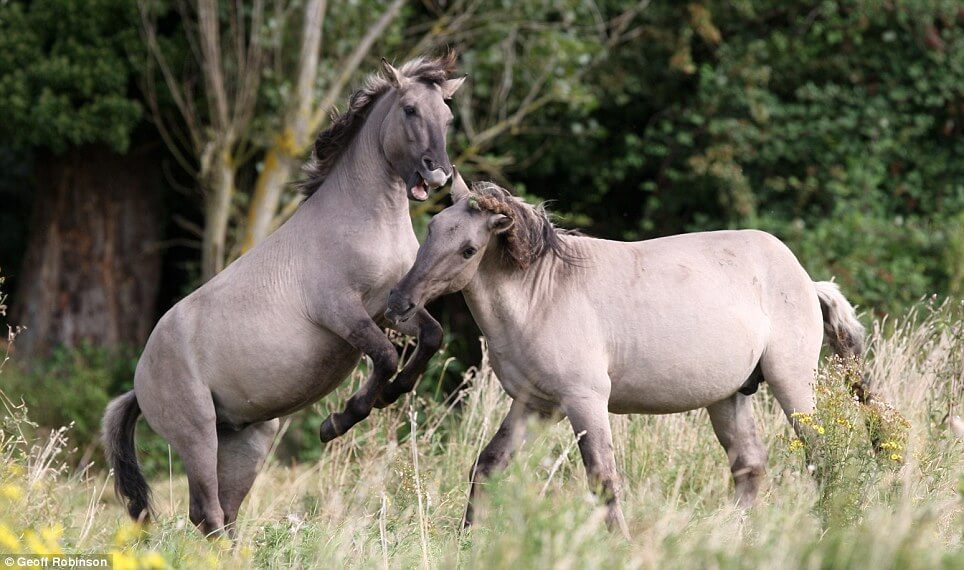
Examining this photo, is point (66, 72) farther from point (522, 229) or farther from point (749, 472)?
point (749, 472)

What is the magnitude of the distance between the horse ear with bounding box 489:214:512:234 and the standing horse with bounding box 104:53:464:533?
1.64ft

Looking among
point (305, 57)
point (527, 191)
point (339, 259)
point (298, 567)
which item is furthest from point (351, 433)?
point (527, 191)

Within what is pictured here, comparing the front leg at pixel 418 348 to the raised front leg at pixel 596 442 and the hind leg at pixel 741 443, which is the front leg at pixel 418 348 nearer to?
the raised front leg at pixel 596 442

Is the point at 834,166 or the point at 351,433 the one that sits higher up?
the point at 834,166

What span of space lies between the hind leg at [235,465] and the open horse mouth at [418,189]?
179 centimetres

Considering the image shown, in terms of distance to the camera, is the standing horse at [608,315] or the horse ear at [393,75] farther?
the horse ear at [393,75]

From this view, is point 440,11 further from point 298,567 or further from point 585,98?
point 298,567

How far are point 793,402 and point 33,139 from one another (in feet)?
31.2

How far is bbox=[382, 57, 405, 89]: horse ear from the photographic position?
5672mm

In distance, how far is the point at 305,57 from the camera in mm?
11664

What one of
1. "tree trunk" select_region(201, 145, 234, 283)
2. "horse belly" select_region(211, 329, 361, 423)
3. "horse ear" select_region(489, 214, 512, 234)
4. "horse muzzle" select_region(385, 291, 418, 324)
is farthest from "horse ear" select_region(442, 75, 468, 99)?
"tree trunk" select_region(201, 145, 234, 283)

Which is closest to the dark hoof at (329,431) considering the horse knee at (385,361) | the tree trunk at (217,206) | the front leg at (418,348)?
the front leg at (418,348)

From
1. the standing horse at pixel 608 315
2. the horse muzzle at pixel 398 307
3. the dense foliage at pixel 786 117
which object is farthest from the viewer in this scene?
the dense foliage at pixel 786 117

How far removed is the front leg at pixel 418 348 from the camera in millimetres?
5668
